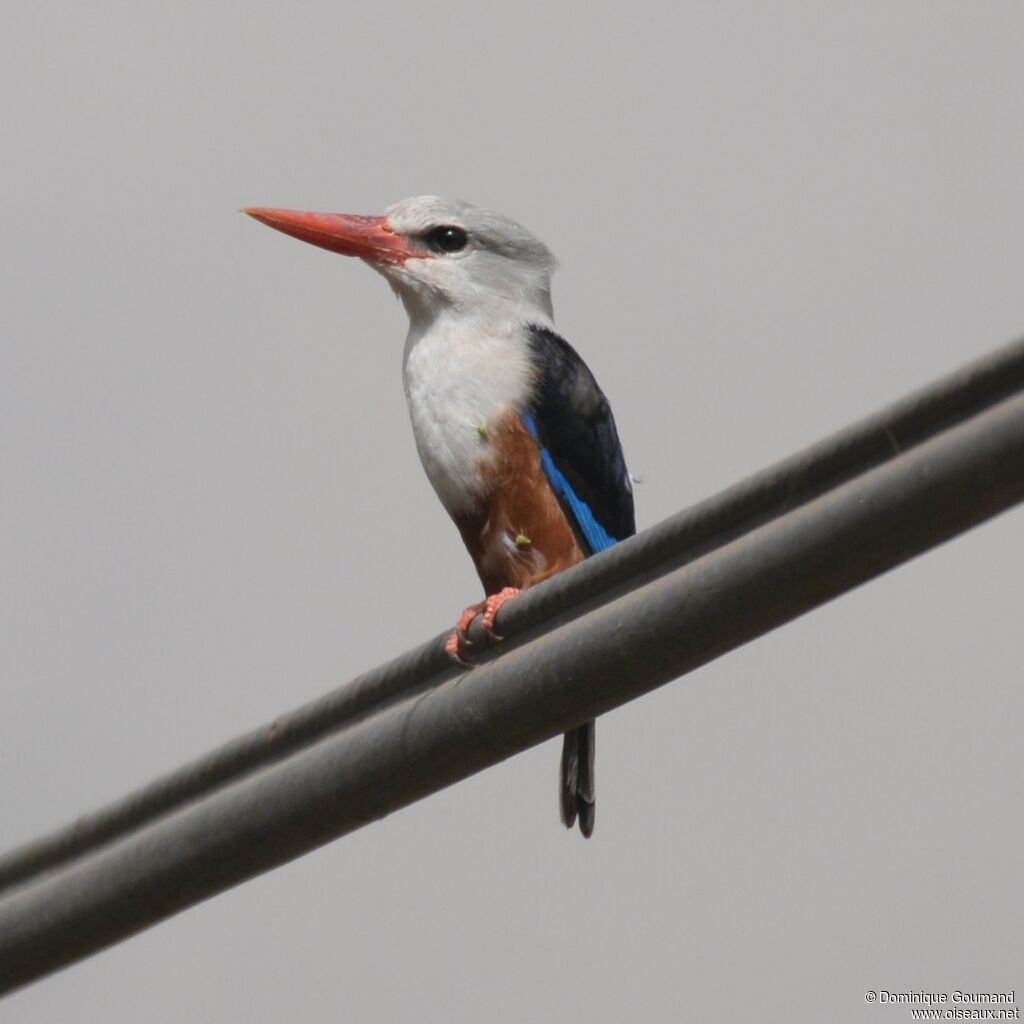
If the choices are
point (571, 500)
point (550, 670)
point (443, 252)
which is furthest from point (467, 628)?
point (443, 252)

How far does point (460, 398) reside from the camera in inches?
211

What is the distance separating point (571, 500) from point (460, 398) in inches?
15.1

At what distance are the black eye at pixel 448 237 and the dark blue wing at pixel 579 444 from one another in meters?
0.39

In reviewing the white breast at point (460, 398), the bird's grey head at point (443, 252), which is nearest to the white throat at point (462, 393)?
the white breast at point (460, 398)

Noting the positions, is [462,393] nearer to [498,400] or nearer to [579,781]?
[498,400]

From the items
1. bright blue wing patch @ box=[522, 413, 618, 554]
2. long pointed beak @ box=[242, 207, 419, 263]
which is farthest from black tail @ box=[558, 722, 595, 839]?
long pointed beak @ box=[242, 207, 419, 263]

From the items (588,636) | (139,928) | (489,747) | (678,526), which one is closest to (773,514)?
(678,526)

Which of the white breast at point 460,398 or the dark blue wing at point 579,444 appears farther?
the dark blue wing at point 579,444

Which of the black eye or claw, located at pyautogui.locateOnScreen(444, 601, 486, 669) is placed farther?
the black eye

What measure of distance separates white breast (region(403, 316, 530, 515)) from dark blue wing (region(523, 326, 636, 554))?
0.07 metres

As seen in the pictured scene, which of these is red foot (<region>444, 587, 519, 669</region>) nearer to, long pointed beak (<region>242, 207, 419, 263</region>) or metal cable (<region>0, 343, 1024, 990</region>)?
metal cable (<region>0, 343, 1024, 990</region>)

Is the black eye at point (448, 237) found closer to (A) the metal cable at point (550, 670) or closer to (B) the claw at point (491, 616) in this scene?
(B) the claw at point (491, 616)

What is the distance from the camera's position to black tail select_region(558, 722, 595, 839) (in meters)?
5.35

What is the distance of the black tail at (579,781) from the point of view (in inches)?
211
